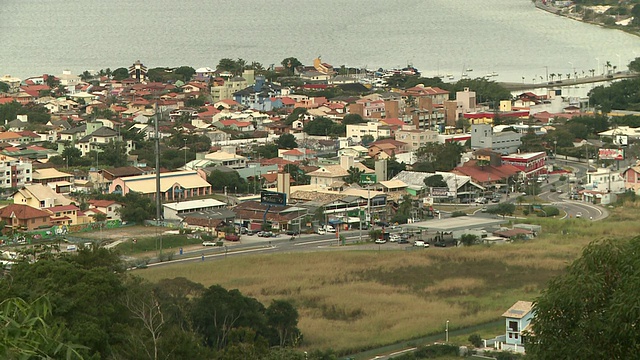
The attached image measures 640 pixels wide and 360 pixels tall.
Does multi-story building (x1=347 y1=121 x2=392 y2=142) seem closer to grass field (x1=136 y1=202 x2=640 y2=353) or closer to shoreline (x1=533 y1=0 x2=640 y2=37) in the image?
grass field (x1=136 y1=202 x2=640 y2=353)

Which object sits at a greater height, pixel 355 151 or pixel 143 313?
pixel 143 313

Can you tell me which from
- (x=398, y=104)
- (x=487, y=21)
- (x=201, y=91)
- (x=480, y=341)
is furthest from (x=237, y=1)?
(x=480, y=341)

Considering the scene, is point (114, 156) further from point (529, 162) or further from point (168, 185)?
point (529, 162)

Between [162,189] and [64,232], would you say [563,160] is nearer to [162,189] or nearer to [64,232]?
[162,189]

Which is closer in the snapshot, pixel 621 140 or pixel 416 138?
pixel 621 140

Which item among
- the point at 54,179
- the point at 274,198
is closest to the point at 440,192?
the point at 274,198

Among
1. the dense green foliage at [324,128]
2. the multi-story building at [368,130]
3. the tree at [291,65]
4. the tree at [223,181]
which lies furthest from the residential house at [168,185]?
the tree at [291,65]
